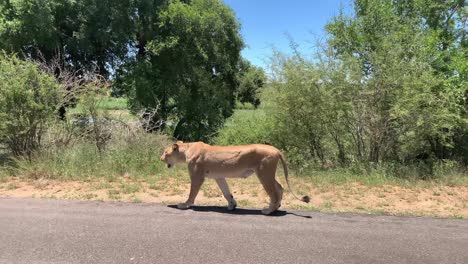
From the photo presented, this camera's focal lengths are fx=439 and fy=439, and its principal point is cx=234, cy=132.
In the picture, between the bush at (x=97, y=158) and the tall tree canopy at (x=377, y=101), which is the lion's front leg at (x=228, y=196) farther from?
the tall tree canopy at (x=377, y=101)

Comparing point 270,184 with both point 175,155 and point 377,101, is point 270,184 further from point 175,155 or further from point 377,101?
point 377,101

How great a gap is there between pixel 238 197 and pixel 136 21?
1347 cm

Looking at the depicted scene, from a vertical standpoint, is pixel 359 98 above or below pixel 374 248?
above

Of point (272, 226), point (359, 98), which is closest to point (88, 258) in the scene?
point (272, 226)

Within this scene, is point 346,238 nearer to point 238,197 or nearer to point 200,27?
point 238,197

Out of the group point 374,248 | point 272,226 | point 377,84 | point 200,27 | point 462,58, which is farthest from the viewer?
point 200,27

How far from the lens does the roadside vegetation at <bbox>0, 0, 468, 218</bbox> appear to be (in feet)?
31.3

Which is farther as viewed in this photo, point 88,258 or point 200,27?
point 200,27

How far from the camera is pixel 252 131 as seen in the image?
50.5ft

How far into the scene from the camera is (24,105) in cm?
1115

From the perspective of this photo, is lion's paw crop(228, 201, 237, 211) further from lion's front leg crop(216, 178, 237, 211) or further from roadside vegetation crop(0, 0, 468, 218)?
roadside vegetation crop(0, 0, 468, 218)

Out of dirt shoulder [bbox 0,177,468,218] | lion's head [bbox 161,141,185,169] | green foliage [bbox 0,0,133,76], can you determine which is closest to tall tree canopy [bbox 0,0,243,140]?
green foliage [bbox 0,0,133,76]

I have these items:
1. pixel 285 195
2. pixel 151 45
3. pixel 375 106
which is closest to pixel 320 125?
pixel 375 106

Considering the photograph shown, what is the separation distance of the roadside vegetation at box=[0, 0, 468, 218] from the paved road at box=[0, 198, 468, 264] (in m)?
1.06
